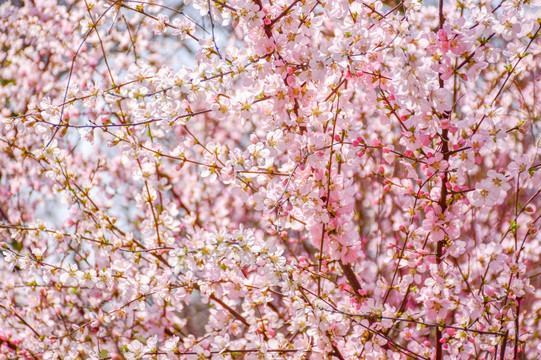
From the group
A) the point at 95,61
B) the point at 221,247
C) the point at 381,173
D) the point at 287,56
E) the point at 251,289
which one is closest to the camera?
the point at 221,247

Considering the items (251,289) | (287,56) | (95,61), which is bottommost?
(251,289)

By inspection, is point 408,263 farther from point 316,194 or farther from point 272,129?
point 272,129

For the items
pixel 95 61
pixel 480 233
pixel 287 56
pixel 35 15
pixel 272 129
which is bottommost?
pixel 272 129

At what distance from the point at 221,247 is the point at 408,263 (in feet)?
2.85

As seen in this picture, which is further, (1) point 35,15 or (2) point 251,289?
(1) point 35,15

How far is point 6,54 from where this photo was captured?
4945 mm

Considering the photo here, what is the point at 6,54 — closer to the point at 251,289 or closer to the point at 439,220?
the point at 251,289

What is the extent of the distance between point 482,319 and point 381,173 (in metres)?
0.76

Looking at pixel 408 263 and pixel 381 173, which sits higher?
pixel 381 173

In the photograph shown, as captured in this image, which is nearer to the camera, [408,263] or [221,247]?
[221,247]

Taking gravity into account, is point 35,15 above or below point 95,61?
above

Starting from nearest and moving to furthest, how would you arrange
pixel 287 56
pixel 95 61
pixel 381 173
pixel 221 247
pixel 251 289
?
pixel 221 247, pixel 287 56, pixel 381 173, pixel 251 289, pixel 95 61

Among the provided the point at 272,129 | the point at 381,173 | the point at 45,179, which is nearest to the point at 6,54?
the point at 45,179

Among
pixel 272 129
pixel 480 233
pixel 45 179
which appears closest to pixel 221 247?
pixel 272 129
